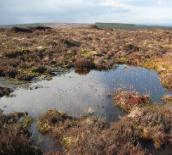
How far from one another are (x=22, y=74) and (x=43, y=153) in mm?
14145

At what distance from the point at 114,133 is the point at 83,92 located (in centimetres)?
914

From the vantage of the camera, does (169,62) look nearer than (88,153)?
No

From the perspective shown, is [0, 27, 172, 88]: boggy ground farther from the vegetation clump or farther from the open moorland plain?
the vegetation clump

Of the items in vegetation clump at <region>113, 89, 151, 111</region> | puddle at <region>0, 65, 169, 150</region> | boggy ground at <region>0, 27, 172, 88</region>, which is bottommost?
puddle at <region>0, 65, 169, 150</region>

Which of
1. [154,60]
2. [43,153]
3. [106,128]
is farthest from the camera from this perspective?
[154,60]

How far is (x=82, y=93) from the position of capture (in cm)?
2197

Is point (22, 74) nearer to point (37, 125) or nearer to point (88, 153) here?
point (37, 125)

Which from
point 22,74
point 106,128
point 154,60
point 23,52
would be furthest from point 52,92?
point 154,60

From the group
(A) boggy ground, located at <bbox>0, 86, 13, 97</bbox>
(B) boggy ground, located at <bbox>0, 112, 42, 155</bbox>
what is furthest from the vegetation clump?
(A) boggy ground, located at <bbox>0, 86, 13, 97</bbox>

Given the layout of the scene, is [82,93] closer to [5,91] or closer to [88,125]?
[5,91]

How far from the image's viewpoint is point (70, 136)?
45.8 feet

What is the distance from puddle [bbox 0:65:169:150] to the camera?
18.0 metres

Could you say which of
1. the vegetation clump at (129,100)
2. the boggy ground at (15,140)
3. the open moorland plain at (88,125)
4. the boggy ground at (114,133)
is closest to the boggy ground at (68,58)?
the open moorland plain at (88,125)

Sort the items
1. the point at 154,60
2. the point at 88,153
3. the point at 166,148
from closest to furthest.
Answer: the point at 88,153 → the point at 166,148 → the point at 154,60
